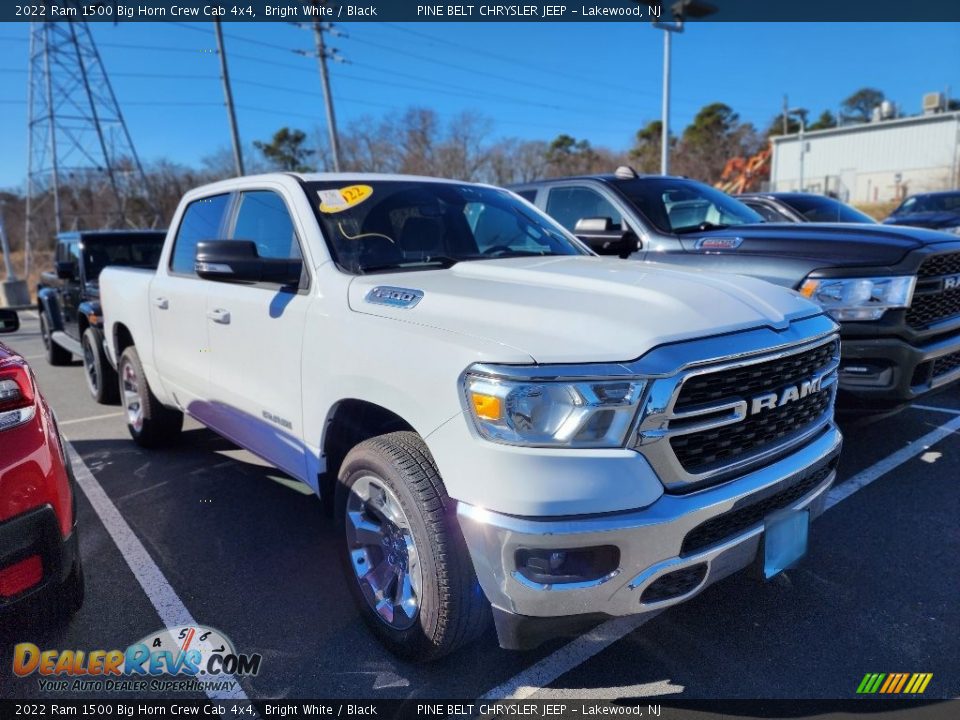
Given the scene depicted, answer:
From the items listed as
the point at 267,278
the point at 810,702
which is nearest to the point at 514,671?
the point at 810,702

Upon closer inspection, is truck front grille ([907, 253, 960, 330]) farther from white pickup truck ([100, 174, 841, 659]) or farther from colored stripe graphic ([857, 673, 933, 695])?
colored stripe graphic ([857, 673, 933, 695])

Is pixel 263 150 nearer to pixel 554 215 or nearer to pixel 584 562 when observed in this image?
pixel 554 215

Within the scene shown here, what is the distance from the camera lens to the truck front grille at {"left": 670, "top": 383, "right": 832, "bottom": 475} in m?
2.07

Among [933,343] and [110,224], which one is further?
[110,224]

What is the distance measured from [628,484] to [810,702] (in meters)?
1.15

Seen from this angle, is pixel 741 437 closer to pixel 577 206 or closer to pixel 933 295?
pixel 933 295

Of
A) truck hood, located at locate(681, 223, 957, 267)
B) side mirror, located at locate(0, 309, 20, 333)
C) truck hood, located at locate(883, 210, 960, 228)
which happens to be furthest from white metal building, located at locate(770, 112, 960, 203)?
side mirror, located at locate(0, 309, 20, 333)

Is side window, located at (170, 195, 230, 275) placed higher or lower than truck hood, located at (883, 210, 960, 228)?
higher

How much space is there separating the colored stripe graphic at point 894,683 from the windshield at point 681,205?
11.3 feet

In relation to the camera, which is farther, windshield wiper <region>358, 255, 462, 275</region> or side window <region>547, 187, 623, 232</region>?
side window <region>547, 187, 623, 232</region>

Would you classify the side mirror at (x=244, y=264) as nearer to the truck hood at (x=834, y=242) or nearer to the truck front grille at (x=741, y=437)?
the truck front grille at (x=741, y=437)

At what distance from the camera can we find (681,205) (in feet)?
17.9
